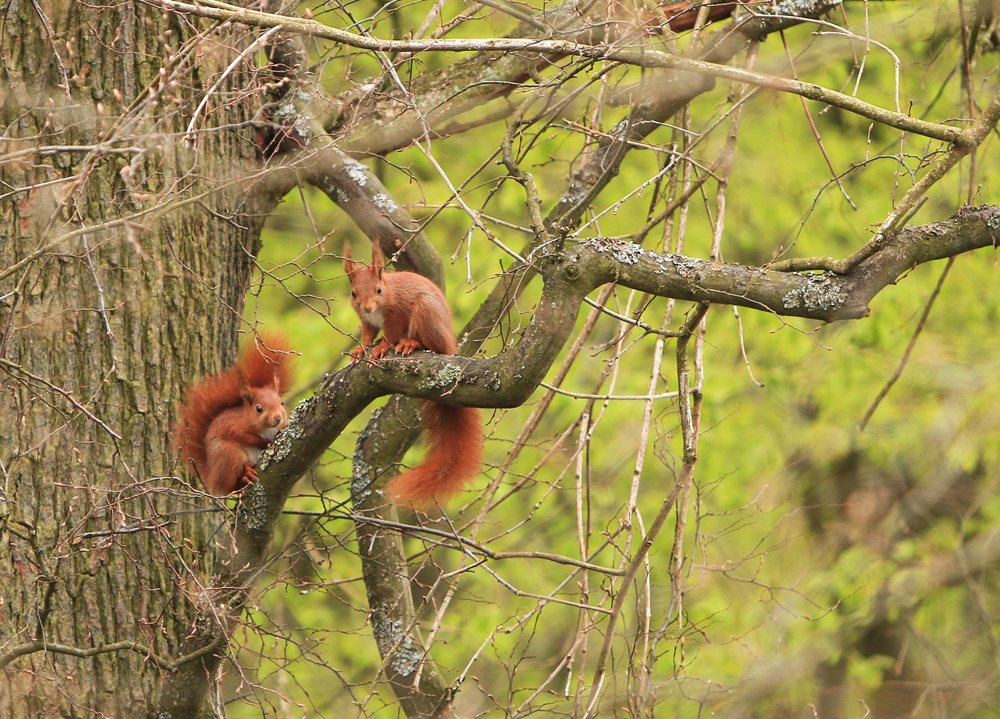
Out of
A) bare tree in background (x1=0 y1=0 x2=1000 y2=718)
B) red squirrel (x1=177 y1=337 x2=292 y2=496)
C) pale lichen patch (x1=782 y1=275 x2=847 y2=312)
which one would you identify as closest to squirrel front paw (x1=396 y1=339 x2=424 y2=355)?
bare tree in background (x1=0 y1=0 x2=1000 y2=718)

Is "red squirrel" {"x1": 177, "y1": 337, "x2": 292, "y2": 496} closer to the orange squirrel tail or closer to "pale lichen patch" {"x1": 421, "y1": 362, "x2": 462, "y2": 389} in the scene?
the orange squirrel tail

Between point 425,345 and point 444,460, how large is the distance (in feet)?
1.24

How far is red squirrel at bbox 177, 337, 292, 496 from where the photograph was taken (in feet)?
8.91

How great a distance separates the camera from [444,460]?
2621 mm

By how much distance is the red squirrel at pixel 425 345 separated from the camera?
260 centimetres

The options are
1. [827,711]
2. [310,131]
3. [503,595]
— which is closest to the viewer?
[310,131]

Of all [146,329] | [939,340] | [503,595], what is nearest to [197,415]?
[146,329]

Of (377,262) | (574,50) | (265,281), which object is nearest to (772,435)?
(377,262)

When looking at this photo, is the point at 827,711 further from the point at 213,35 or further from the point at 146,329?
the point at 213,35

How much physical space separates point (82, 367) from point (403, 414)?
3.20 feet

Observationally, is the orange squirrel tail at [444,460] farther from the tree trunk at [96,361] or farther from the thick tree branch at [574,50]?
the thick tree branch at [574,50]

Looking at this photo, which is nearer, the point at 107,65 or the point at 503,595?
the point at 107,65

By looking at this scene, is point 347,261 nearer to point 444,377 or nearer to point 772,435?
point 444,377

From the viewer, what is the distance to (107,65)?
8.25ft
